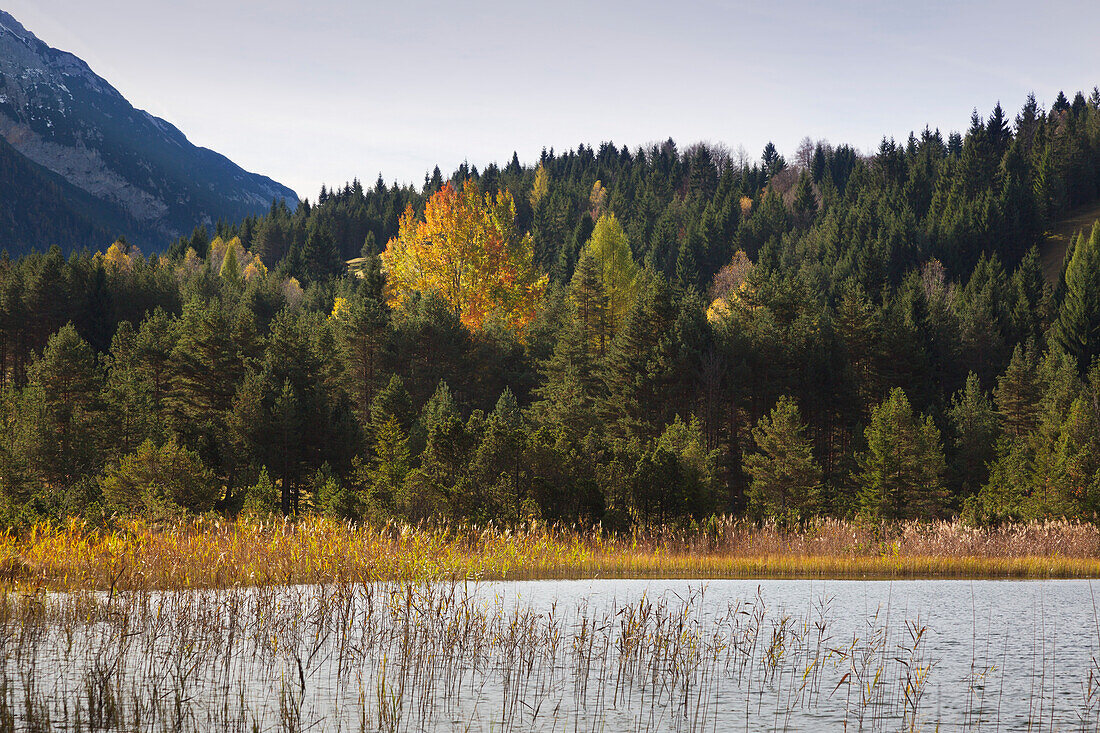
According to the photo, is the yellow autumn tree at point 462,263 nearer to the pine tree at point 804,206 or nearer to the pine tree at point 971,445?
the pine tree at point 971,445

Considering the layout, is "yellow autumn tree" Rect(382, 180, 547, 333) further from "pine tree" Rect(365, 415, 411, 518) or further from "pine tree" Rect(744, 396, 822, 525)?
"pine tree" Rect(365, 415, 411, 518)

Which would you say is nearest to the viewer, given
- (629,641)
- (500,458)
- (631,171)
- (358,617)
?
(629,641)

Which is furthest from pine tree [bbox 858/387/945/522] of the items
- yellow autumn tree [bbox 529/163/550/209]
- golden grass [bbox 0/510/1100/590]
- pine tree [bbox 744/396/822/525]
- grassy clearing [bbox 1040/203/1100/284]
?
yellow autumn tree [bbox 529/163/550/209]

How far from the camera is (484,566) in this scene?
61.2 feet

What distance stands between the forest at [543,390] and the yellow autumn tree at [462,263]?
221 mm

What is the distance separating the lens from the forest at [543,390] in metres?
24.9

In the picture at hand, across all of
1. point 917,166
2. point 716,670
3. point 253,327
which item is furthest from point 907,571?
point 917,166

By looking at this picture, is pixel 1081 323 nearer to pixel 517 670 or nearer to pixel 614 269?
pixel 614 269

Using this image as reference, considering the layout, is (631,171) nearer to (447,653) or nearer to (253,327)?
(253,327)

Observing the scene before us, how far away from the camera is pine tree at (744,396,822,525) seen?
3541 centimetres

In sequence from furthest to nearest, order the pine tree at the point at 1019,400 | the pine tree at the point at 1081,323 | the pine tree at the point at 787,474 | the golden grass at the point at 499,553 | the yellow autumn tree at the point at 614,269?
the pine tree at the point at 1081,323 → the yellow autumn tree at the point at 614,269 → the pine tree at the point at 1019,400 → the pine tree at the point at 787,474 → the golden grass at the point at 499,553


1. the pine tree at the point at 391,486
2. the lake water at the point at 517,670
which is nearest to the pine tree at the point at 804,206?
the pine tree at the point at 391,486

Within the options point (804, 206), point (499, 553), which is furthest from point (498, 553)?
point (804, 206)

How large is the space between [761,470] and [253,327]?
26378 mm
